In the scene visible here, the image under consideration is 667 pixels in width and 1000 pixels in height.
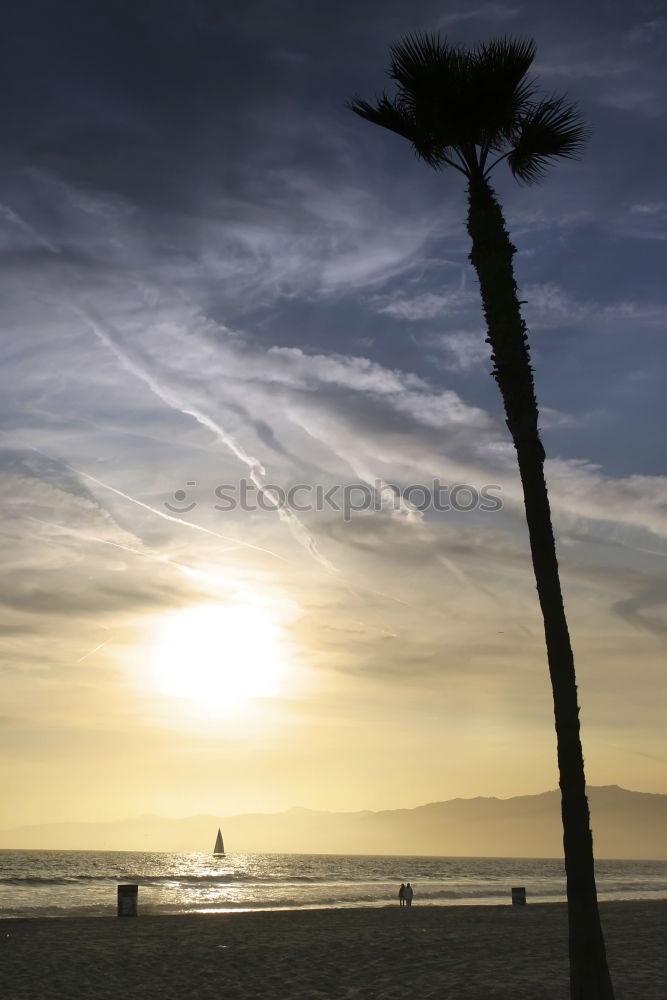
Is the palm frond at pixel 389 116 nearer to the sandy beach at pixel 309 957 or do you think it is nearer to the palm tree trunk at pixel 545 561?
the palm tree trunk at pixel 545 561

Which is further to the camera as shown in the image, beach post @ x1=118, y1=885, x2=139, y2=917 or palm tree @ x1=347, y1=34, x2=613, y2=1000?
beach post @ x1=118, y1=885, x2=139, y2=917

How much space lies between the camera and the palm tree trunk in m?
10.4

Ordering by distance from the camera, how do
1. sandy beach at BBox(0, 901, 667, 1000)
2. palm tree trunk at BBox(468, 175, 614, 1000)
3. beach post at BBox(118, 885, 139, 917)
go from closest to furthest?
palm tree trunk at BBox(468, 175, 614, 1000) → sandy beach at BBox(0, 901, 667, 1000) → beach post at BBox(118, 885, 139, 917)

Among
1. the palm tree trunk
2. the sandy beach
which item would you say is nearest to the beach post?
the sandy beach

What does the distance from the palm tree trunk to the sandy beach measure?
13.4 ft

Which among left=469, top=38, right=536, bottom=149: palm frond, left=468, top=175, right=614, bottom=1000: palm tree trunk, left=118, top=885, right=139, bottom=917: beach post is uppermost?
left=469, top=38, right=536, bottom=149: palm frond

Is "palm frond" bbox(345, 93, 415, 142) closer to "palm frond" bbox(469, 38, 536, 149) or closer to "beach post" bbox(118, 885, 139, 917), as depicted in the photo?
"palm frond" bbox(469, 38, 536, 149)

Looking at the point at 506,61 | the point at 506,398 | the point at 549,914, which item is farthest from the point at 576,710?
the point at 549,914

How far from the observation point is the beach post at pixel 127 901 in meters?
26.2

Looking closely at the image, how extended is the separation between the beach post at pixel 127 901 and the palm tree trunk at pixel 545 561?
19379 mm

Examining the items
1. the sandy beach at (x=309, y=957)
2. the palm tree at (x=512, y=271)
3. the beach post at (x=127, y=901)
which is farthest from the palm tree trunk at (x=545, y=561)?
the beach post at (x=127, y=901)

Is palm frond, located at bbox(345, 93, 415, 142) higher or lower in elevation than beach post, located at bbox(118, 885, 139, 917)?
higher

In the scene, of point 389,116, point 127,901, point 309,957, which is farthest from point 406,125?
point 127,901

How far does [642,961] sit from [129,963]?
1098 cm
